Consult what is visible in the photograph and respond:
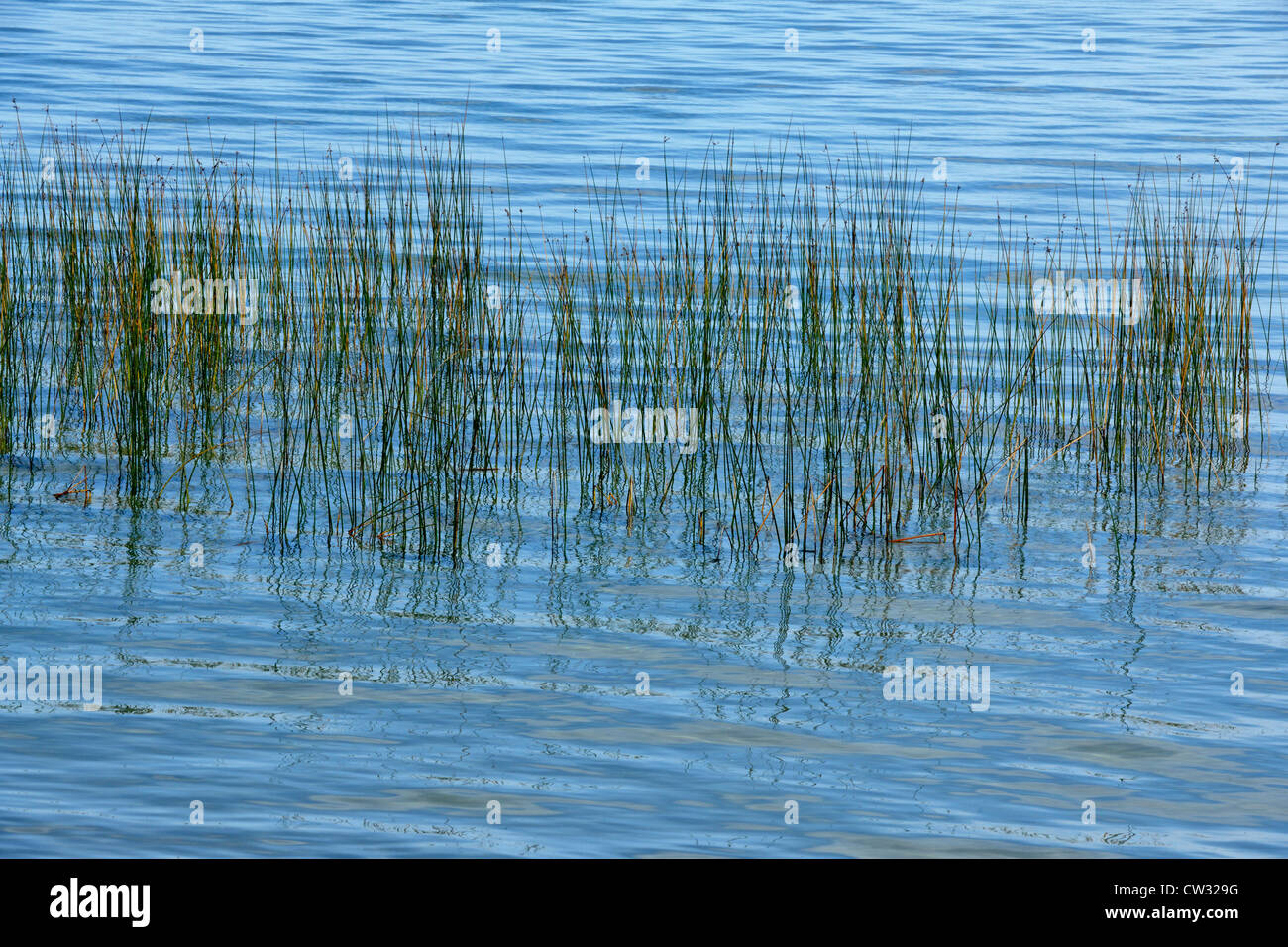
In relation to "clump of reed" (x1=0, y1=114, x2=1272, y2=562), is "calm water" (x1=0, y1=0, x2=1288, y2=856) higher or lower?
lower

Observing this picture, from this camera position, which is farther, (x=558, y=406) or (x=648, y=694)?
(x=558, y=406)

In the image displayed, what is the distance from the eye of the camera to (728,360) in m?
6.24

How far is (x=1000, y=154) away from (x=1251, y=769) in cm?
806

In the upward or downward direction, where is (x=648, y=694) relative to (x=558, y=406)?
downward

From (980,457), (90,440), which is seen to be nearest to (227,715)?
(90,440)

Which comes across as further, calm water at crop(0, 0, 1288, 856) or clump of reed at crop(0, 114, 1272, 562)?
clump of reed at crop(0, 114, 1272, 562)

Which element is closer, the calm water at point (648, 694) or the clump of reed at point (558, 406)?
the calm water at point (648, 694)

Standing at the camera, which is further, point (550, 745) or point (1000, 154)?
point (1000, 154)

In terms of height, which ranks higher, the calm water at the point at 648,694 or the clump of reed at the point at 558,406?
the clump of reed at the point at 558,406

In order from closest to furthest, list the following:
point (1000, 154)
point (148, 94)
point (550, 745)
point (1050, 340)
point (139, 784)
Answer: point (139, 784) < point (550, 745) < point (1050, 340) < point (1000, 154) < point (148, 94)

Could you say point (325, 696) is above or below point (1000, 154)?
below
